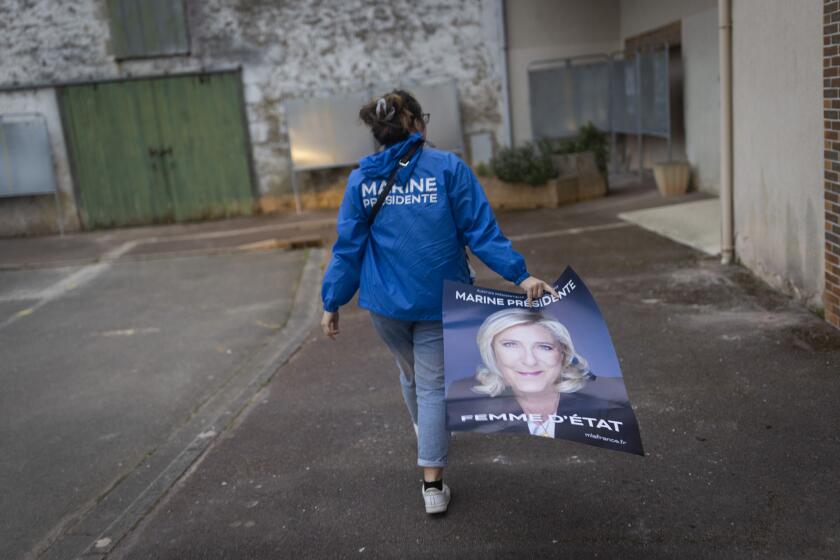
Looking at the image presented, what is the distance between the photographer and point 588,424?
3.39m

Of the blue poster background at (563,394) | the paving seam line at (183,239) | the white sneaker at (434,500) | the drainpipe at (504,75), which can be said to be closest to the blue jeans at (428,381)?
the white sneaker at (434,500)

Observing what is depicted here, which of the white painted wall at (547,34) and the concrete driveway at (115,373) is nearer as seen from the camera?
the concrete driveway at (115,373)

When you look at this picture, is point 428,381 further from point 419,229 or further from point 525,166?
point 525,166

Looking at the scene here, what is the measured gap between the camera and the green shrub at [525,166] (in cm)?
1234

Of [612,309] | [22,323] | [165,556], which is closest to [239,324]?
[22,323]

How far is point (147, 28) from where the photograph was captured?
14.1m

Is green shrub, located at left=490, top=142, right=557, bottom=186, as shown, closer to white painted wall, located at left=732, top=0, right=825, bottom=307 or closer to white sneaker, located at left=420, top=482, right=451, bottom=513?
white painted wall, located at left=732, top=0, right=825, bottom=307

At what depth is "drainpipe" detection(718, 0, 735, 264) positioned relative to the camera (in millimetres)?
7750

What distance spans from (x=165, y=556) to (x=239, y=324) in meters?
4.26

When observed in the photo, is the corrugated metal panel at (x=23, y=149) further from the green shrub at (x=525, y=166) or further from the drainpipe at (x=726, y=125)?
the drainpipe at (x=726, y=125)

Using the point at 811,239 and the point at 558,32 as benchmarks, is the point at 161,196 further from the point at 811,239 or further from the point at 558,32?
the point at 811,239

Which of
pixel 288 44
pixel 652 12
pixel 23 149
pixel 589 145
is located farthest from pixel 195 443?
pixel 23 149

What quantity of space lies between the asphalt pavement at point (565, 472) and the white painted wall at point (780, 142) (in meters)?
0.50

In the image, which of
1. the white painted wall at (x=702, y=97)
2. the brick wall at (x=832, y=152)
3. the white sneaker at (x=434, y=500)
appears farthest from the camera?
the white painted wall at (x=702, y=97)
